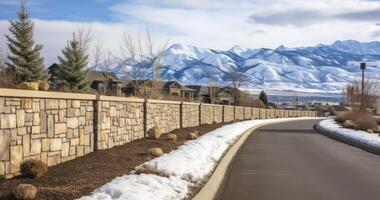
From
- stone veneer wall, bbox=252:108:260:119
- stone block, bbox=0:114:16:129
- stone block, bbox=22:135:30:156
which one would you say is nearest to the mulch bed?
stone block, bbox=22:135:30:156

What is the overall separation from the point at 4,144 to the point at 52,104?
2180 mm

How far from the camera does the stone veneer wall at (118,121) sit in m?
14.4

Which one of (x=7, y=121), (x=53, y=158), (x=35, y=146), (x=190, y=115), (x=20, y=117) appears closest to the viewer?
(x=7, y=121)

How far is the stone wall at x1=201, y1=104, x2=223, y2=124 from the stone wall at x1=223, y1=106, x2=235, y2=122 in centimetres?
206

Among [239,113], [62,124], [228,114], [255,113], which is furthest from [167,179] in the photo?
[255,113]

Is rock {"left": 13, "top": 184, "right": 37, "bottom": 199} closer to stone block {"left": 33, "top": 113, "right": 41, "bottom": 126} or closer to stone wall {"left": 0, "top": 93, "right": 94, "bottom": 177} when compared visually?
stone wall {"left": 0, "top": 93, "right": 94, "bottom": 177}

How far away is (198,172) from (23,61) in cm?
3595

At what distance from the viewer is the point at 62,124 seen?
1191cm

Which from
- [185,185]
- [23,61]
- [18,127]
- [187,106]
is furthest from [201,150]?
[23,61]

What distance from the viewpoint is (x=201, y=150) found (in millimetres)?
17328

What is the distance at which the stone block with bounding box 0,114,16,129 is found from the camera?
30.9 feet

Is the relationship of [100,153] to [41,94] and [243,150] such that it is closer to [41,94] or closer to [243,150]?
[41,94]

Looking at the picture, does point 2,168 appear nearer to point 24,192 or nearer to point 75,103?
point 24,192

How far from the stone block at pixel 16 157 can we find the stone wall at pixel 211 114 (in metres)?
24.7
